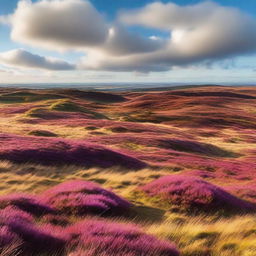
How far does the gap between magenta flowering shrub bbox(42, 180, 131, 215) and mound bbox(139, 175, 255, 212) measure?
243 centimetres

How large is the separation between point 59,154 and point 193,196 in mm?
11631

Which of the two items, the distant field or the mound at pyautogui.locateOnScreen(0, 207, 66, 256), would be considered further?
the distant field

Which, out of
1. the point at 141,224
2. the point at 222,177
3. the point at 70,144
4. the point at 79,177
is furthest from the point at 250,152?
the point at 141,224

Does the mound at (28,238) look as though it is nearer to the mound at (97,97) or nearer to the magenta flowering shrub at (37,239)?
the magenta flowering shrub at (37,239)

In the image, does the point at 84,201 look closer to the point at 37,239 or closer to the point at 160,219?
the point at 160,219

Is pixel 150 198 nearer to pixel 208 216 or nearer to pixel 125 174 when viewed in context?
pixel 208 216

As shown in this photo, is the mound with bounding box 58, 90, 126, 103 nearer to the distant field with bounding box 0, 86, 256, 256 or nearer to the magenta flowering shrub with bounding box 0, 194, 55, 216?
the distant field with bounding box 0, 86, 256, 256

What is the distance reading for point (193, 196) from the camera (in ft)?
40.2

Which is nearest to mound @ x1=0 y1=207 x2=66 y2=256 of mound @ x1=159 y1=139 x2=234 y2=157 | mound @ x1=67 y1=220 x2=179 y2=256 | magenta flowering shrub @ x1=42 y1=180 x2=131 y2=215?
mound @ x1=67 y1=220 x2=179 y2=256

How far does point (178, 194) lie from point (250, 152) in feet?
102

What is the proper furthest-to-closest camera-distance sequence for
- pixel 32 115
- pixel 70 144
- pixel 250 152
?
pixel 32 115 → pixel 250 152 → pixel 70 144

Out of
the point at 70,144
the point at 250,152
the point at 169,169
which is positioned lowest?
the point at 250,152

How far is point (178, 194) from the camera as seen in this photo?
499 inches

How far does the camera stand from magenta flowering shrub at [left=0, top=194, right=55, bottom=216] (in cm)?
895
